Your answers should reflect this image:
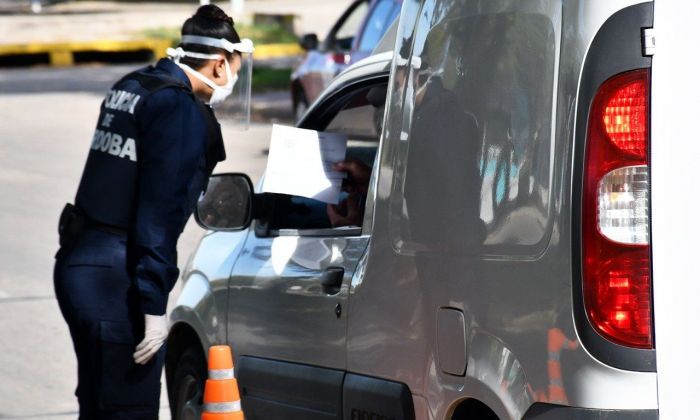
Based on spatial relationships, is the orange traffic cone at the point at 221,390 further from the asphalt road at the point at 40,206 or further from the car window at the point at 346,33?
the car window at the point at 346,33

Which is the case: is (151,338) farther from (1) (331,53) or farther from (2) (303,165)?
(1) (331,53)

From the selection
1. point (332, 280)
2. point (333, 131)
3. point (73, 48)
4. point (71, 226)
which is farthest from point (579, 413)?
point (73, 48)

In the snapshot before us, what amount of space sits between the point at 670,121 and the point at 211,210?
2521mm

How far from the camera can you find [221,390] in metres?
4.53

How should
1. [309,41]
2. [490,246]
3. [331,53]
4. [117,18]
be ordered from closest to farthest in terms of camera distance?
[490,246] < [331,53] < [309,41] < [117,18]

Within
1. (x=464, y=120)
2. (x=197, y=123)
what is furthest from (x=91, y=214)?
(x=464, y=120)

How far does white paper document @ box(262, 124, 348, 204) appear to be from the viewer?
4.98m

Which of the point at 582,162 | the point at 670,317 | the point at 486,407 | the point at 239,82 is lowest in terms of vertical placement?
the point at 486,407

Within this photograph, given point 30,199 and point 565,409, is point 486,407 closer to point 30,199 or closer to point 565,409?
point 565,409

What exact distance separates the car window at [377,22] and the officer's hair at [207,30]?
382 inches

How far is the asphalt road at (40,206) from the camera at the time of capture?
297 inches

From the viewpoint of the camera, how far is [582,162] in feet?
10.8

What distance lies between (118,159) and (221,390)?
81 cm

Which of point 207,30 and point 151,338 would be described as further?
point 207,30
